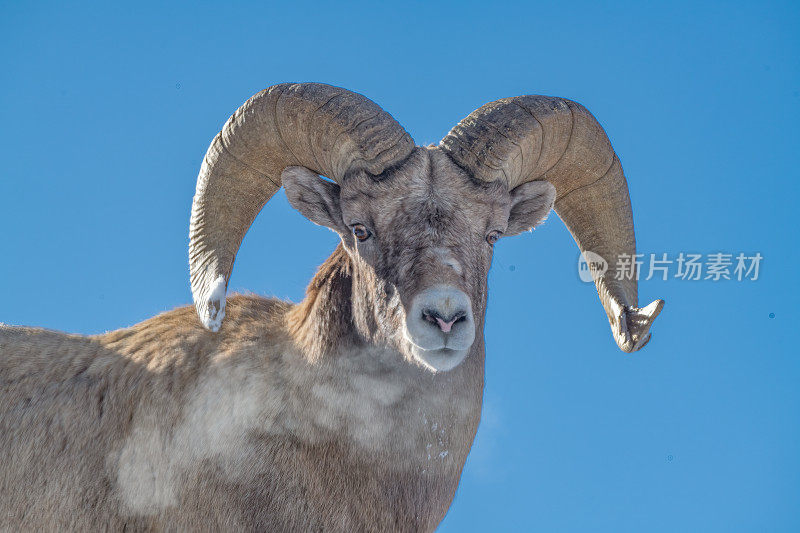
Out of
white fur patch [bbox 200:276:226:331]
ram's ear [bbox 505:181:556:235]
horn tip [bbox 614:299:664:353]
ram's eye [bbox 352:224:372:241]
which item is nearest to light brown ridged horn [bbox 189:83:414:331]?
white fur patch [bbox 200:276:226:331]

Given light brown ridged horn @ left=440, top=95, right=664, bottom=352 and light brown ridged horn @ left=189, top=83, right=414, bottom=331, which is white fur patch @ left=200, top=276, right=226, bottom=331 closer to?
light brown ridged horn @ left=189, top=83, right=414, bottom=331

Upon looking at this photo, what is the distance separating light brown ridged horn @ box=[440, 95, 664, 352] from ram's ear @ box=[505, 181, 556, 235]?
0.15 metres

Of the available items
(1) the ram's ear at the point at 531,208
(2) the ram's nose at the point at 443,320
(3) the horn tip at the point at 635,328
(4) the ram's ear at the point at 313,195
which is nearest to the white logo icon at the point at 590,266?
(3) the horn tip at the point at 635,328

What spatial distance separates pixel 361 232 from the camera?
6.18m

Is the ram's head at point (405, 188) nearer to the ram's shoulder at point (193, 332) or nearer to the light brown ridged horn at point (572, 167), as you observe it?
the light brown ridged horn at point (572, 167)

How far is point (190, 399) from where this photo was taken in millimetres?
6188

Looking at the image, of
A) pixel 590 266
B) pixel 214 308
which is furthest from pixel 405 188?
pixel 590 266

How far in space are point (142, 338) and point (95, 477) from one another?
3.88 feet

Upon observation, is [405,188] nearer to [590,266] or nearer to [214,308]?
[214,308]

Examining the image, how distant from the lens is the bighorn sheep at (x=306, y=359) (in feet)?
19.0

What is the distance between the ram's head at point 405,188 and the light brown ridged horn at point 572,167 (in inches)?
0.5

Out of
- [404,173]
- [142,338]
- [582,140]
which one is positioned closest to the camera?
[404,173]

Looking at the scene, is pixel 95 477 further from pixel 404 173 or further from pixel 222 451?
pixel 404 173

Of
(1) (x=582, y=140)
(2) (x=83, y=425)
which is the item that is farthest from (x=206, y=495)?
(1) (x=582, y=140)
